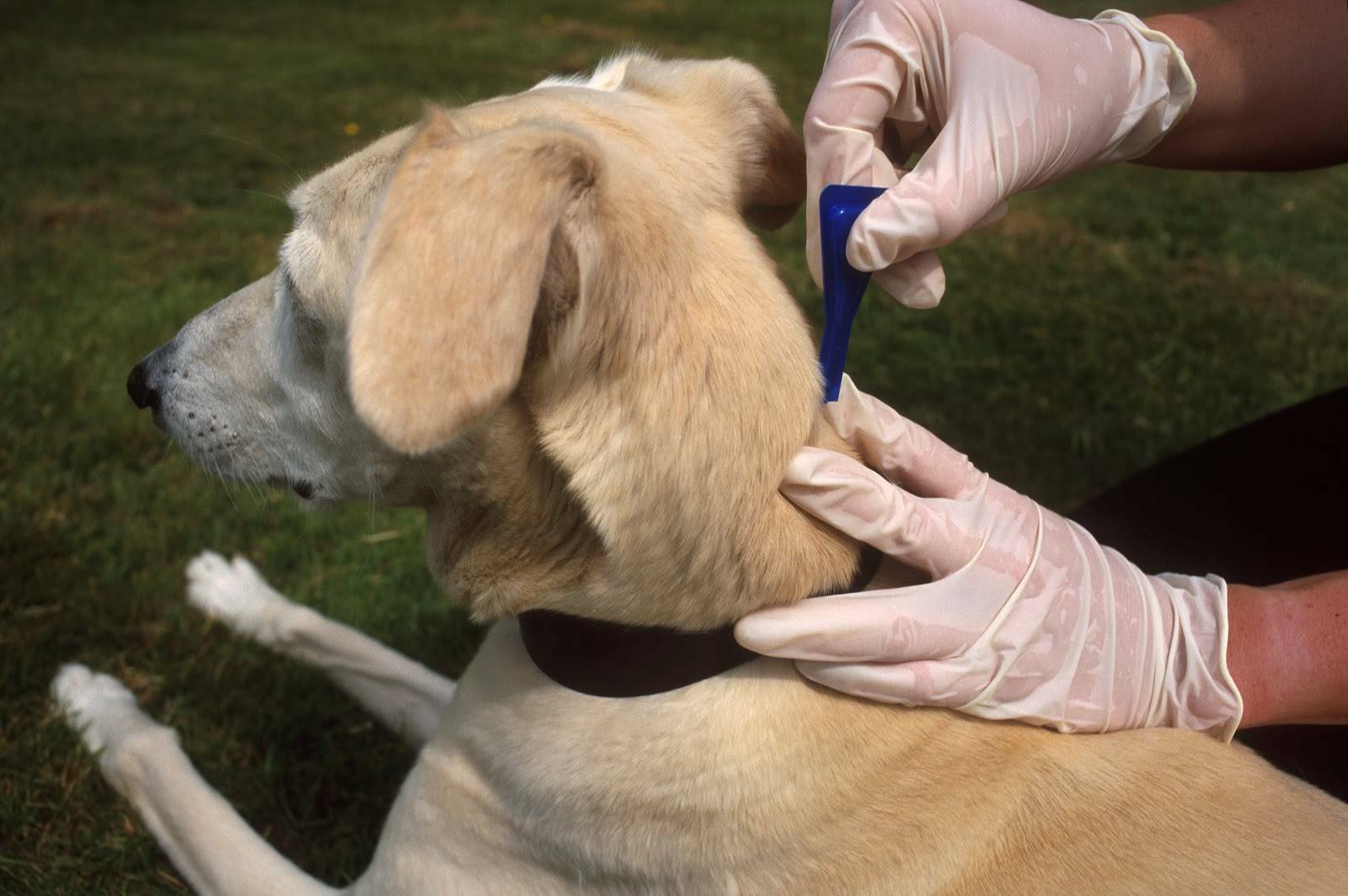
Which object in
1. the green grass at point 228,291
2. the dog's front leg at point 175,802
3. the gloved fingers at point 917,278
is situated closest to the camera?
the gloved fingers at point 917,278

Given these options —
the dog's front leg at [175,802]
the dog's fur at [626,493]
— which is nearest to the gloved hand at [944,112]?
the dog's fur at [626,493]

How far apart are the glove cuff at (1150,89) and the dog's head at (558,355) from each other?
71 cm

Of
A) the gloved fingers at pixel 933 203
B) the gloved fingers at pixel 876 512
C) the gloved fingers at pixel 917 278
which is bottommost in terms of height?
the gloved fingers at pixel 876 512

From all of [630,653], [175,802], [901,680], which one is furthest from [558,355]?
[175,802]

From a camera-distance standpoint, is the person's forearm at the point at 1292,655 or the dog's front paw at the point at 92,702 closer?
the person's forearm at the point at 1292,655

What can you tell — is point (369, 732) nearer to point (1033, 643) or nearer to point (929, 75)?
point (1033, 643)

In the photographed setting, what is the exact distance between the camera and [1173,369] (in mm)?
5625

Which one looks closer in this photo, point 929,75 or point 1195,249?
point 929,75

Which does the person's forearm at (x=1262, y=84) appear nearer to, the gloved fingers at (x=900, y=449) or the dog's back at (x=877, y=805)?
the gloved fingers at (x=900, y=449)

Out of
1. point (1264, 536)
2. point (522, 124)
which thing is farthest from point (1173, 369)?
point (522, 124)

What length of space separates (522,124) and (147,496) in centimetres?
295

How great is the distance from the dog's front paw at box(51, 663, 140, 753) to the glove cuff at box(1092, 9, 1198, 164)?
9.14 feet

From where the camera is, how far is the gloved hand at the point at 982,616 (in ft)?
6.14

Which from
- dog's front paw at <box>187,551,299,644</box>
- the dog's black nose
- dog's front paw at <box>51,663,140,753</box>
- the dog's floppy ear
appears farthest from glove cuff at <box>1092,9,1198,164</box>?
dog's front paw at <box>51,663,140,753</box>
